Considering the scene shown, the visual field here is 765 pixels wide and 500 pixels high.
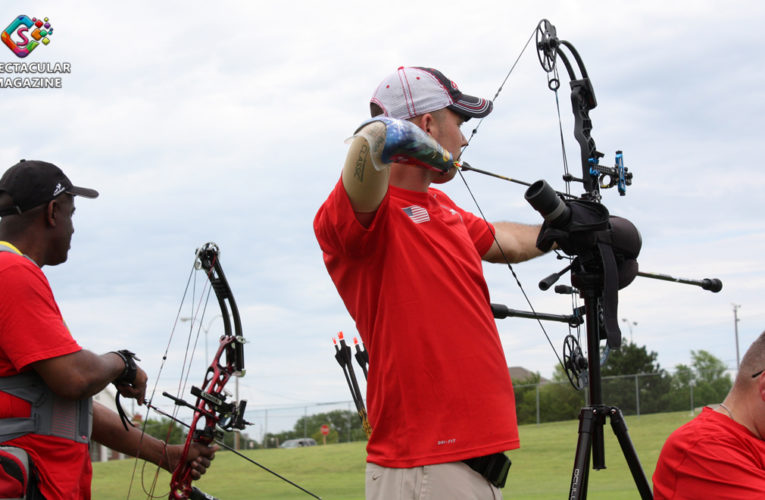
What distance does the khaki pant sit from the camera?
2557 millimetres

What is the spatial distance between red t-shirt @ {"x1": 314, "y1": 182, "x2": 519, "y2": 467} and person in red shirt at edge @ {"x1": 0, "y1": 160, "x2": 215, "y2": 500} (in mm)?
1011

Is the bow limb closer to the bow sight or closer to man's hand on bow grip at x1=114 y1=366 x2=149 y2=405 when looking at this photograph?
man's hand on bow grip at x1=114 y1=366 x2=149 y2=405

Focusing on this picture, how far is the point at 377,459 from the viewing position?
2703 mm

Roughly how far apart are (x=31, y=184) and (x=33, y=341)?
64 centimetres

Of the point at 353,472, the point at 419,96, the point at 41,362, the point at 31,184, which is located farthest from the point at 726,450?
the point at 353,472

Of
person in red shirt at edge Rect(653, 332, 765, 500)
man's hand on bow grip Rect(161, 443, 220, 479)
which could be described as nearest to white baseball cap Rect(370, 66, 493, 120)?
person in red shirt at edge Rect(653, 332, 765, 500)

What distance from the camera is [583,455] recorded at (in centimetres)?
302

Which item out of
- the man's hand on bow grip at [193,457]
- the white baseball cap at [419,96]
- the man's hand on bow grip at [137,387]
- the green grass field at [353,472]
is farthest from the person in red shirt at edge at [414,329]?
the green grass field at [353,472]

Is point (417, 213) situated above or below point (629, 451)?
above

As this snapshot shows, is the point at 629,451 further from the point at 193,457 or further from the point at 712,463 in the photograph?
the point at 193,457

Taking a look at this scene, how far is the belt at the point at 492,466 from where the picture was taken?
2.63m

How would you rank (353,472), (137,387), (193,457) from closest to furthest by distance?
1. (137,387)
2. (193,457)
3. (353,472)

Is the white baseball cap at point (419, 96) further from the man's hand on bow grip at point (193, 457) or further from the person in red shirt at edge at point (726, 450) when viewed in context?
the man's hand on bow grip at point (193, 457)

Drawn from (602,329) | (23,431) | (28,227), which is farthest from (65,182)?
(602,329)
